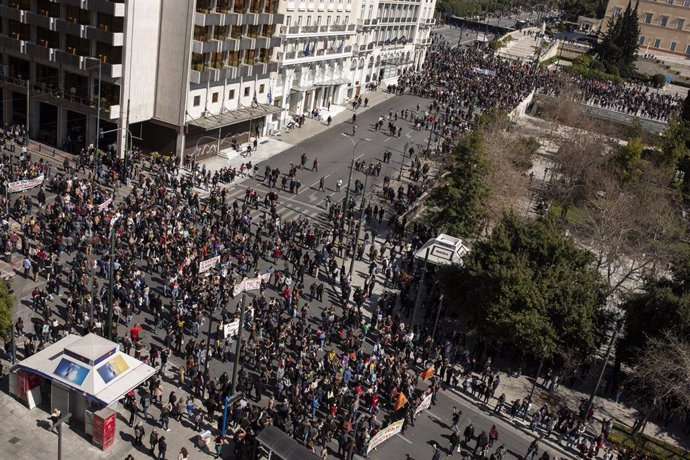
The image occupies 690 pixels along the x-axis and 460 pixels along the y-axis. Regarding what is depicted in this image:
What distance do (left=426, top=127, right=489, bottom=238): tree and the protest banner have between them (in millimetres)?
19859

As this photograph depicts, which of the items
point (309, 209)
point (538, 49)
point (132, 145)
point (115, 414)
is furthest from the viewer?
point (538, 49)

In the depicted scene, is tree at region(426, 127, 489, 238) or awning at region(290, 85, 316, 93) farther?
awning at region(290, 85, 316, 93)

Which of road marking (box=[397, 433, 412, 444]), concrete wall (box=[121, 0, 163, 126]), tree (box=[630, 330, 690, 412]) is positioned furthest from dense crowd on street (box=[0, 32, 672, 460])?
concrete wall (box=[121, 0, 163, 126])

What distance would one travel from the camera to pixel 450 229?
45.1 meters

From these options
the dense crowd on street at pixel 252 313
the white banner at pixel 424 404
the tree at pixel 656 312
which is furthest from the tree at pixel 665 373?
the white banner at pixel 424 404

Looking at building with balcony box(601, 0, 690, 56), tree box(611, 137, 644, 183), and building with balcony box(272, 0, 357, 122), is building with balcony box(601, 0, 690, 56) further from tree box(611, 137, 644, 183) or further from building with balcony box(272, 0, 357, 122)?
tree box(611, 137, 644, 183)

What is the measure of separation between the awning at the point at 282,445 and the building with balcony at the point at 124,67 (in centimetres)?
3123

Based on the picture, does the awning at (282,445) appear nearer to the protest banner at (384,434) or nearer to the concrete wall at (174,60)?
the protest banner at (384,434)

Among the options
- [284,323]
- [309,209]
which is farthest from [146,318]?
[309,209]

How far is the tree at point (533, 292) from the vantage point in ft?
107

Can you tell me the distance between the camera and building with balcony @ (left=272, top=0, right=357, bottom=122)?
64.4m

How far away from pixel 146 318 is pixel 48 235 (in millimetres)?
9215

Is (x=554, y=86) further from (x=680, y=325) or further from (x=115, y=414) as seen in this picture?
(x=115, y=414)

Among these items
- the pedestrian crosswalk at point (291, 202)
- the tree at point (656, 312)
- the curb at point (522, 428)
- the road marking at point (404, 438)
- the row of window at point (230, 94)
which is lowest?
the curb at point (522, 428)
